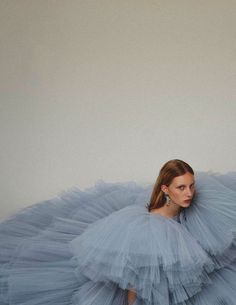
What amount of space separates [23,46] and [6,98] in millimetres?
261

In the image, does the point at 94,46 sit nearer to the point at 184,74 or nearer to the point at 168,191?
the point at 184,74

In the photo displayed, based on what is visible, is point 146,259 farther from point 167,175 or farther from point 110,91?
point 110,91

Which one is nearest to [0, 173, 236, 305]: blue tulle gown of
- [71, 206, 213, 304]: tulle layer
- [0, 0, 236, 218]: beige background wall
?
[71, 206, 213, 304]: tulle layer

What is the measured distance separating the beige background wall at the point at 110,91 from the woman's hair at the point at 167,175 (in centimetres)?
77

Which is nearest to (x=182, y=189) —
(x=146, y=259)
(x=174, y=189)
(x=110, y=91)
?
(x=174, y=189)

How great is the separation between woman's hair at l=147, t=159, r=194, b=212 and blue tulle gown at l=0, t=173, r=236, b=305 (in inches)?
2.7

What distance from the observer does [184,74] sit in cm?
200

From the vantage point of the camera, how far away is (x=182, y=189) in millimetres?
1222

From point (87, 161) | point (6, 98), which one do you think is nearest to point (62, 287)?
point (87, 161)

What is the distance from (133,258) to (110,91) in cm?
119

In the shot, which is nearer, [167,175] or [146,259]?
[146,259]

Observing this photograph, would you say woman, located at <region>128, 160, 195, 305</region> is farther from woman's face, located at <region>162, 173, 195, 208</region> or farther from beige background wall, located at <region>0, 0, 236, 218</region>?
beige background wall, located at <region>0, 0, 236, 218</region>

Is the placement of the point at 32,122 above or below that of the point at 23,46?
below

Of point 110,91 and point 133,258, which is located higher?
point 110,91
